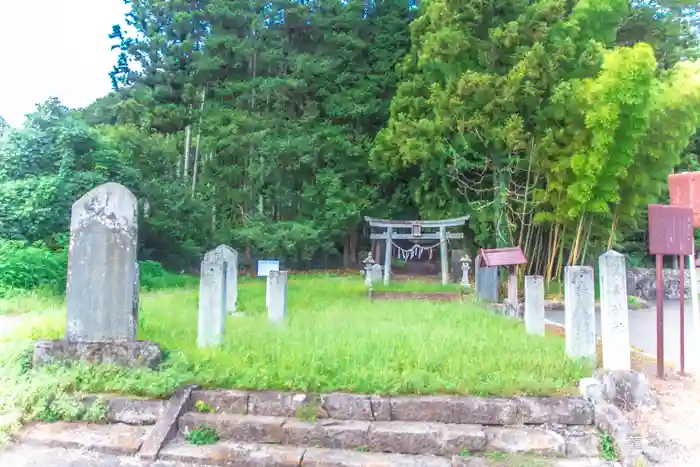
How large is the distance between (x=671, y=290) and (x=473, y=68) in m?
10.9

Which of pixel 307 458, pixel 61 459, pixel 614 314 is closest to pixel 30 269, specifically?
pixel 61 459

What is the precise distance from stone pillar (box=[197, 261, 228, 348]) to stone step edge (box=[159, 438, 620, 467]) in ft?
5.65

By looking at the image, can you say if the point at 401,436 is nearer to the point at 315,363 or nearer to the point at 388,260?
the point at 315,363

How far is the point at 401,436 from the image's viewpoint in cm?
379

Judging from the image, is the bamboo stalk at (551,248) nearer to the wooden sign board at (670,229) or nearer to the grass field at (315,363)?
the grass field at (315,363)

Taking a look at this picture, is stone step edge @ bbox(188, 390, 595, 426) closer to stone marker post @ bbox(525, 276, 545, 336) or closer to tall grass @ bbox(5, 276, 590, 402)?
tall grass @ bbox(5, 276, 590, 402)

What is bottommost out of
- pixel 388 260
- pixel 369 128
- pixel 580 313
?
pixel 580 313

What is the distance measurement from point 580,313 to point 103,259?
490 cm

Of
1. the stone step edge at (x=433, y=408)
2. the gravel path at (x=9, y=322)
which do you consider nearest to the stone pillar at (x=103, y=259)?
the stone step edge at (x=433, y=408)

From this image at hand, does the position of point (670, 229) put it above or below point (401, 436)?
above

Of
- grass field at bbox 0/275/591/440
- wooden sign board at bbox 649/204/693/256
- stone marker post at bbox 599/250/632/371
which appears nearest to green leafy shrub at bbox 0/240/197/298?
grass field at bbox 0/275/591/440

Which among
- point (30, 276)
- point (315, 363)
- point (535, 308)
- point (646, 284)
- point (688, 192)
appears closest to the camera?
point (315, 363)

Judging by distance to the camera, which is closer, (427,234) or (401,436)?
(401,436)

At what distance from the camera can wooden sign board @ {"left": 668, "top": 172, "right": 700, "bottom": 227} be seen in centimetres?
593
